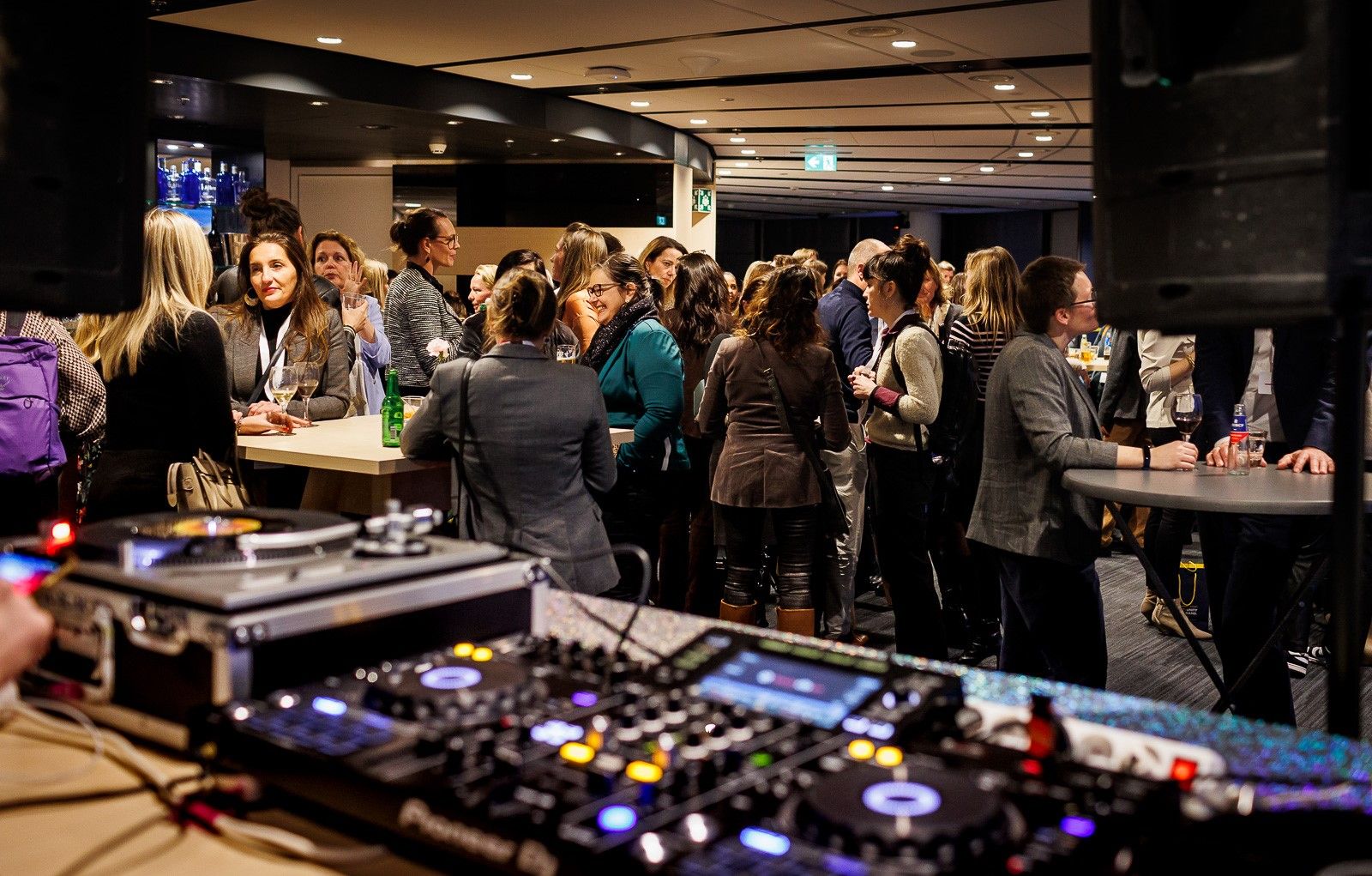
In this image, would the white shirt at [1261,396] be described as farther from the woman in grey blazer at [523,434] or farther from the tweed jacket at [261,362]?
the tweed jacket at [261,362]

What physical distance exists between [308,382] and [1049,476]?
2383mm

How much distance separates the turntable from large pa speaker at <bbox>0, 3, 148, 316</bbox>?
0.97ft

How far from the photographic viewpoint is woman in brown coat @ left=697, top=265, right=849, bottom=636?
13.2 feet

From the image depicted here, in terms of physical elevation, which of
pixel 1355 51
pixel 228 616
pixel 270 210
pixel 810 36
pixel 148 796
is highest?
pixel 810 36

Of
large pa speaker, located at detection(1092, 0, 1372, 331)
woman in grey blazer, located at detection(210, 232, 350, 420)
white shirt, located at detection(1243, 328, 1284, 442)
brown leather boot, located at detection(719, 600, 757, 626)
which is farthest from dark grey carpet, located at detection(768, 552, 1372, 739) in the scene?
large pa speaker, located at detection(1092, 0, 1372, 331)

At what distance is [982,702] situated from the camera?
1.07 m

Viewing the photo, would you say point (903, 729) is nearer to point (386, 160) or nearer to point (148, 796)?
point (148, 796)

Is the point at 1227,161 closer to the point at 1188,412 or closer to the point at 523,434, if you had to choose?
the point at 523,434

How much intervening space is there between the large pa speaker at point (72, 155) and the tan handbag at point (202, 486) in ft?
5.59

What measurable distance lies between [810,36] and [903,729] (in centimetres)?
699

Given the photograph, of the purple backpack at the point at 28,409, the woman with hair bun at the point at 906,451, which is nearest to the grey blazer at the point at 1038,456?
the woman with hair bun at the point at 906,451

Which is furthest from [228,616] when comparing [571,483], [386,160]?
[386,160]

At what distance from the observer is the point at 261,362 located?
4145 millimetres

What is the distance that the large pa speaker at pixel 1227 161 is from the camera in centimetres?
102
